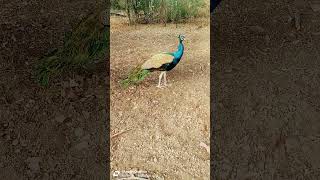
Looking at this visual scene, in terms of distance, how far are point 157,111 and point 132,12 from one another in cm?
156

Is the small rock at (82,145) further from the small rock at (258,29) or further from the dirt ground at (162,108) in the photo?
the small rock at (258,29)

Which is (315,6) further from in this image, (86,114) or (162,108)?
(86,114)

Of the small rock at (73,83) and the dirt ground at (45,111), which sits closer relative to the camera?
the dirt ground at (45,111)

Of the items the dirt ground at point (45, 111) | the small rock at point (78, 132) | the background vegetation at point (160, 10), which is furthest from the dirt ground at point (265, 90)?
the small rock at point (78, 132)

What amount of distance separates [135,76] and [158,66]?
0.95 ft

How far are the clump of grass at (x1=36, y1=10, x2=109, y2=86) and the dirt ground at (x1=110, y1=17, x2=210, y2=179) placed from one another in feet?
0.54

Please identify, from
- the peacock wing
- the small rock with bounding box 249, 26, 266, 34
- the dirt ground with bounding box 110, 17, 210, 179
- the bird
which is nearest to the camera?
the dirt ground with bounding box 110, 17, 210, 179

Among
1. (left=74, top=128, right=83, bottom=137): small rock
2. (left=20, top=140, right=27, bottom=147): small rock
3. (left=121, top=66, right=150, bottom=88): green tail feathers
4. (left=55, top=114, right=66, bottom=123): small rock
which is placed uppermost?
(left=121, top=66, right=150, bottom=88): green tail feathers

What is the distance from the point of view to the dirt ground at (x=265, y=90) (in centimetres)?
561

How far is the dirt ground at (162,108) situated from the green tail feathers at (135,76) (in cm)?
6

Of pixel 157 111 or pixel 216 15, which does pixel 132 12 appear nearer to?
pixel 216 15

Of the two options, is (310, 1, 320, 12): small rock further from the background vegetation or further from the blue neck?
the blue neck

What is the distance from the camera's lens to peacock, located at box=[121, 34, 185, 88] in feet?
19.9

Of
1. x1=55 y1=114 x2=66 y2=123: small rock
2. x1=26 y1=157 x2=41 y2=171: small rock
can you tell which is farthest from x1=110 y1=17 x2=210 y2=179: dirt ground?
x1=26 y1=157 x2=41 y2=171: small rock
